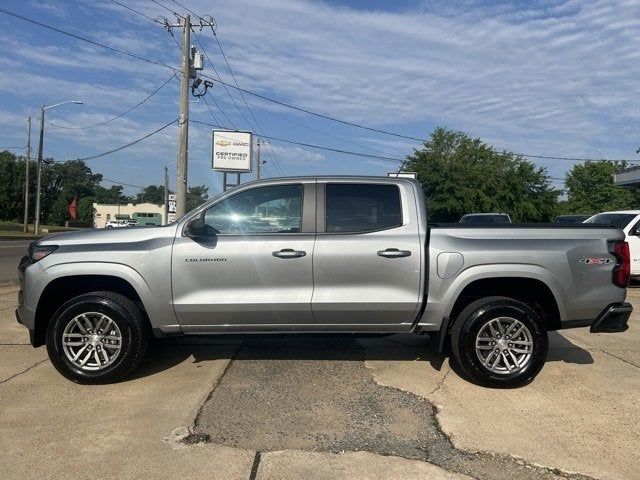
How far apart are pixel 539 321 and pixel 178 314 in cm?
330

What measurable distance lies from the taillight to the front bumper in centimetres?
21

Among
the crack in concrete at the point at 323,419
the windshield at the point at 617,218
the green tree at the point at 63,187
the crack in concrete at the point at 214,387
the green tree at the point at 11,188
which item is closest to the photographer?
the crack in concrete at the point at 323,419

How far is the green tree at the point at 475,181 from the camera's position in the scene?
45.5 meters

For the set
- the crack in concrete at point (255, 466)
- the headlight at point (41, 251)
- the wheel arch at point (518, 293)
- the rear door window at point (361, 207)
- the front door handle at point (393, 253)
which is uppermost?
the rear door window at point (361, 207)

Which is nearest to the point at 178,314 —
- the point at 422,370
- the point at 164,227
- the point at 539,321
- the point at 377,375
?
the point at 164,227

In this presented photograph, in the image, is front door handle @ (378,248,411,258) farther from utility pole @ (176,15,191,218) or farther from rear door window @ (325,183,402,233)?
utility pole @ (176,15,191,218)

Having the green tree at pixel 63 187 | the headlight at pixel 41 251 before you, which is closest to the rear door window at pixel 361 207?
the headlight at pixel 41 251

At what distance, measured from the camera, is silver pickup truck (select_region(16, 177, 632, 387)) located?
5.12 meters

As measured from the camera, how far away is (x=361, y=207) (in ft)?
17.7

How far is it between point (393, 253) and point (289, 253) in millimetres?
943

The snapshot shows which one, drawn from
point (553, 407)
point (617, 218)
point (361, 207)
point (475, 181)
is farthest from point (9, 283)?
point (475, 181)

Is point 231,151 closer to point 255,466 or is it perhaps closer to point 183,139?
point 183,139

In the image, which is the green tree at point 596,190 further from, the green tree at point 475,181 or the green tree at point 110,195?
the green tree at point 110,195

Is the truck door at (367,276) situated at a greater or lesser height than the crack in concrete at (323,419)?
greater
